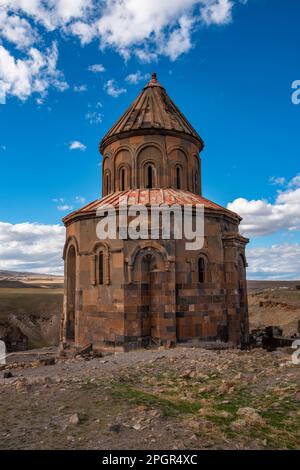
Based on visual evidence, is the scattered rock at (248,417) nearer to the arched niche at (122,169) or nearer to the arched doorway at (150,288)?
the arched doorway at (150,288)

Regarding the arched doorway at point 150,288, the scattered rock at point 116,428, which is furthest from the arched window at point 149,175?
the scattered rock at point 116,428

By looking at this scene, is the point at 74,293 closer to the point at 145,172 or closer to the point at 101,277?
the point at 101,277

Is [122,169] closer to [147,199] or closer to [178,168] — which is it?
[178,168]

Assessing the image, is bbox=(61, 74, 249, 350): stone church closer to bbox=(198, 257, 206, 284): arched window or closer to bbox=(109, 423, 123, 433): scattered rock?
bbox=(198, 257, 206, 284): arched window

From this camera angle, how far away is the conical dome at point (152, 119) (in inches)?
563

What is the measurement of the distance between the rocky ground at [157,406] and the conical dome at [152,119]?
885 centimetres

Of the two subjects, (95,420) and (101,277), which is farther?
(101,277)

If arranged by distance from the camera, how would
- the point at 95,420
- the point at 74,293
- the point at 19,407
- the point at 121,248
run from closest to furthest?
the point at 95,420, the point at 19,407, the point at 121,248, the point at 74,293

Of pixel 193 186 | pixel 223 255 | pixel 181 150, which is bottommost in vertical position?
pixel 223 255

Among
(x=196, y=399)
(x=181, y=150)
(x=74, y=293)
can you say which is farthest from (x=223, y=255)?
(x=196, y=399)

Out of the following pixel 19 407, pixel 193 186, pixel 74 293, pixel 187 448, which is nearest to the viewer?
pixel 187 448

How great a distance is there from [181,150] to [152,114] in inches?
70.7

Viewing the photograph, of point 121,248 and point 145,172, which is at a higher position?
point 145,172

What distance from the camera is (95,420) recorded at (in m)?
4.74
